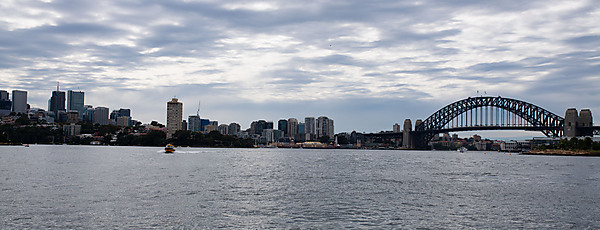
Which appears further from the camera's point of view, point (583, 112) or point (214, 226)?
point (583, 112)

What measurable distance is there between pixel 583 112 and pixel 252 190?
172 metres

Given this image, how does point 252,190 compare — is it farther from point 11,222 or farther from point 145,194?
point 11,222

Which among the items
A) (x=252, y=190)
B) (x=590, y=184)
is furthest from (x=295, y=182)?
(x=590, y=184)

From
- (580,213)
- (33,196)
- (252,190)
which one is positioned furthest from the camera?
(252,190)

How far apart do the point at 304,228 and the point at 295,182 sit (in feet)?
67.8

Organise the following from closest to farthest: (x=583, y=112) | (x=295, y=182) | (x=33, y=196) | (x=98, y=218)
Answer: (x=98, y=218), (x=33, y=196), (x=295, y=182), (x=583, y=112)

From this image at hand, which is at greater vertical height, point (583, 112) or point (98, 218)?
point (583, 112)

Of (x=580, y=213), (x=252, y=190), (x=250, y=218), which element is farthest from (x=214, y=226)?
(x=580, y=213)

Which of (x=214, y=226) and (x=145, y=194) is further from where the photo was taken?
(x=145, y=194)

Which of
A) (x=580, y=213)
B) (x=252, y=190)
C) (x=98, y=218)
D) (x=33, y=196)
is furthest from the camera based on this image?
(x=252, y=190)

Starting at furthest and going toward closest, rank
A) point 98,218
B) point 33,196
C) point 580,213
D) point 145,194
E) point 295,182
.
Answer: point 295,182, point 145,194, point 33,196, point 580,213, point 98,218

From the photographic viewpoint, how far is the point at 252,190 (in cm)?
3566

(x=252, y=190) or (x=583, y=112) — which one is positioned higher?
(x=583, y=112)

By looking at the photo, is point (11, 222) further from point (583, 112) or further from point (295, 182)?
point (583, 112)
